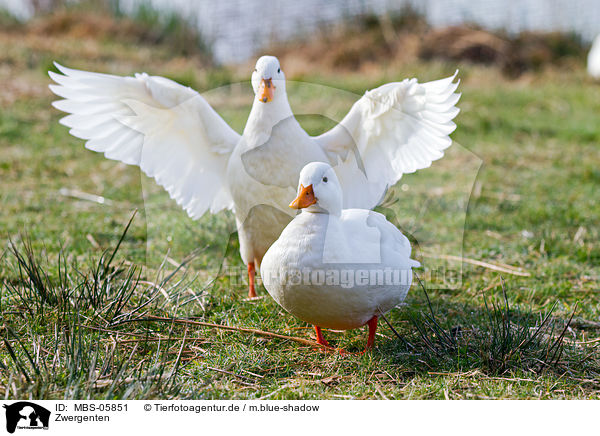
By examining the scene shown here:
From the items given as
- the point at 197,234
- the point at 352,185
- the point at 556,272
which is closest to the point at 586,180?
the point at 556,272

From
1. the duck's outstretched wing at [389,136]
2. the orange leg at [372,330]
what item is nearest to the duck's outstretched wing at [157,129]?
the duck's outstretched wing at [389,136]

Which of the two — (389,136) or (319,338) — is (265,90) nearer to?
(389,136)

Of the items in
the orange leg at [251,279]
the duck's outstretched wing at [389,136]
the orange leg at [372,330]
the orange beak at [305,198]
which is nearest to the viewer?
the orange beak at [305,198]

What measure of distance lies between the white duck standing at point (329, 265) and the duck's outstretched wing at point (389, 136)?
70cm

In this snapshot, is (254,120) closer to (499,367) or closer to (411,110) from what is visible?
(411,110)

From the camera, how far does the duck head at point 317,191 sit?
9.02 ft

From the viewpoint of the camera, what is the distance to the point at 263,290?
12.4 feet

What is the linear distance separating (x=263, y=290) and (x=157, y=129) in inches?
45.1

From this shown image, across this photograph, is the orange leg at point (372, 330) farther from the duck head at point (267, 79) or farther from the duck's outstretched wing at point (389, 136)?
the duck head at point (267, 79)

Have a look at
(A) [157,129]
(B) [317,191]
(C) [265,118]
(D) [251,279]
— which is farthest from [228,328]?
(A) [157,129]

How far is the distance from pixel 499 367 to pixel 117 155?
2286mm

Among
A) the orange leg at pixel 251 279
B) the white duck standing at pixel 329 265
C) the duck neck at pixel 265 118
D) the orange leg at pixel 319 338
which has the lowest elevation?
the orange leg at pixel 251 279
